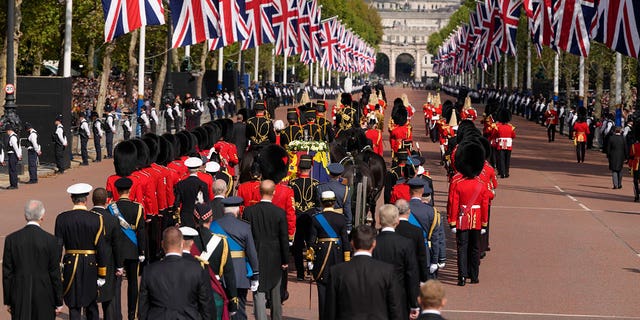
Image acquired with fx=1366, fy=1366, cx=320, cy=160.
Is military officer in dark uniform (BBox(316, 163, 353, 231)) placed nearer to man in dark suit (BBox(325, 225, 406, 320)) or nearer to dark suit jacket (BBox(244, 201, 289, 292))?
dark suit jacket (BBox(244, 201, 289, 292))

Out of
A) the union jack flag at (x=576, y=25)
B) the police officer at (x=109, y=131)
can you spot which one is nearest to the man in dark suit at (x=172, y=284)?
the union jack flag at (x=576, y=25)

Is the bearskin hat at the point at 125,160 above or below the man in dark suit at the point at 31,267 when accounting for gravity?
above

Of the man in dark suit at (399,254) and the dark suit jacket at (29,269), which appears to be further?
the dark suit jacket at (29,269)

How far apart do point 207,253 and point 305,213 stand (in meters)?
3.91

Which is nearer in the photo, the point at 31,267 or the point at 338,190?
the point at 31,267

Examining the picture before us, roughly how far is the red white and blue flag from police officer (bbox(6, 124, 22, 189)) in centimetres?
1447

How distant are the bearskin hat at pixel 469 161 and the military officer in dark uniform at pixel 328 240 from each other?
12.5 feet

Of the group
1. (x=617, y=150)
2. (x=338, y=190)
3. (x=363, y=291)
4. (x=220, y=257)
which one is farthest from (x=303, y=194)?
(x=617, y=150)

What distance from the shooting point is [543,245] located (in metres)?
20.6

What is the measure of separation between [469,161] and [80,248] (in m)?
6.44

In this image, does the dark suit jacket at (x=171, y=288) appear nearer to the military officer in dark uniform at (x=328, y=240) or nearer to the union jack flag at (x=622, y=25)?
the military officer in dark uniform at (x=328, y=240)

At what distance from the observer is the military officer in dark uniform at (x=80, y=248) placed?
12102 millimetres

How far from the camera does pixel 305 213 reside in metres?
15.0

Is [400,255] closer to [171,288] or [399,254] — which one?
[399,254]
